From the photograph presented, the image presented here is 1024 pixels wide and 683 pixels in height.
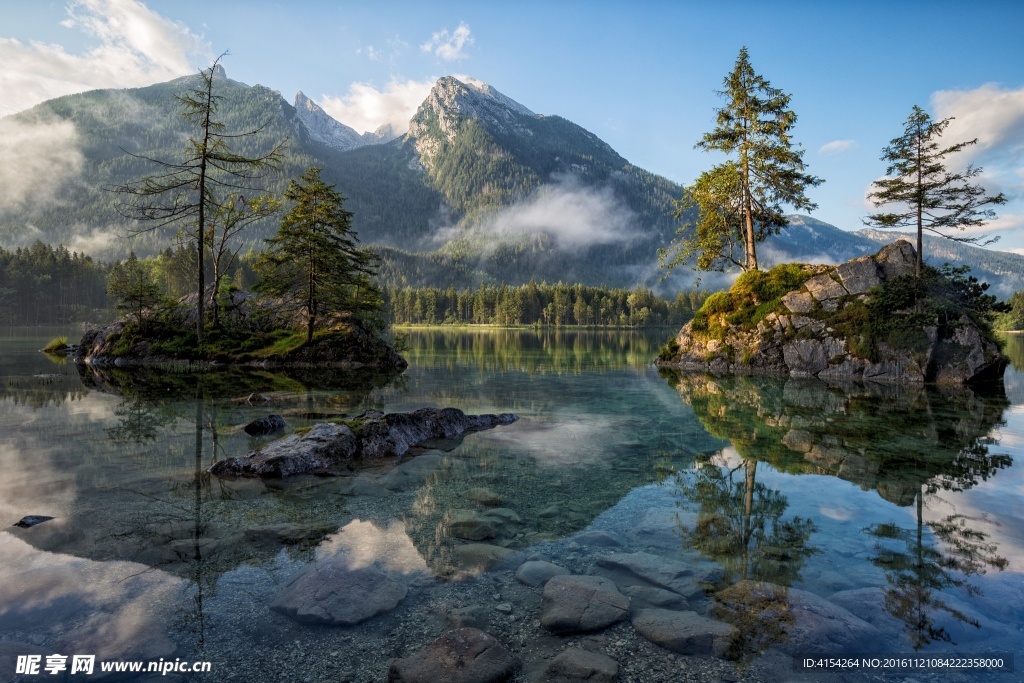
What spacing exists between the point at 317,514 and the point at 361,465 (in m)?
3.06

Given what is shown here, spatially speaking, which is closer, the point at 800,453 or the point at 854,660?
the point at 854,660

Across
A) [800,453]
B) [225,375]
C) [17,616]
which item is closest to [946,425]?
[800,453]

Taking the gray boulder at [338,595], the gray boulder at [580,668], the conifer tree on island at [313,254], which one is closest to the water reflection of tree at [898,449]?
the gray boulder at [580,668]

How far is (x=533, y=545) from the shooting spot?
7.07 m

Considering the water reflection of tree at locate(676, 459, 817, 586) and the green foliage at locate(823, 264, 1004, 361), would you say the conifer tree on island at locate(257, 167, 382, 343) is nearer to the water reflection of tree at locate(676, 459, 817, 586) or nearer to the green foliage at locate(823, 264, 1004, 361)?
the water reflection of tree at locate(676, 459, 817, 586)

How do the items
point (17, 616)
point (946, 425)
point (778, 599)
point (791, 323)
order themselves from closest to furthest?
point (17, 616)
point (778, 599)
point (946, 425)
point (791, 323)

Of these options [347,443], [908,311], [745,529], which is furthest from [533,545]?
[908,311]

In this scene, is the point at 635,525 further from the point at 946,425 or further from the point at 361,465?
the point at 946,425

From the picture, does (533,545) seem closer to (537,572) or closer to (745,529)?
(537,572)

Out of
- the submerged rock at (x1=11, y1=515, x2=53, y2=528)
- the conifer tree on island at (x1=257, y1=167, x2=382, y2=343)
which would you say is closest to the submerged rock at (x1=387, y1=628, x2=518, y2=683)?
the submerged rock at (x1=11, y1=515, x2=53, y2=528)

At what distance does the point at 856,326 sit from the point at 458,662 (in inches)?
1291

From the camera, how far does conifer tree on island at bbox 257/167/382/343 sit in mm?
31781

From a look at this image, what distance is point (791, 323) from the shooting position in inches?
1266

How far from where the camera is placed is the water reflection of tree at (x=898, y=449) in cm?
606
